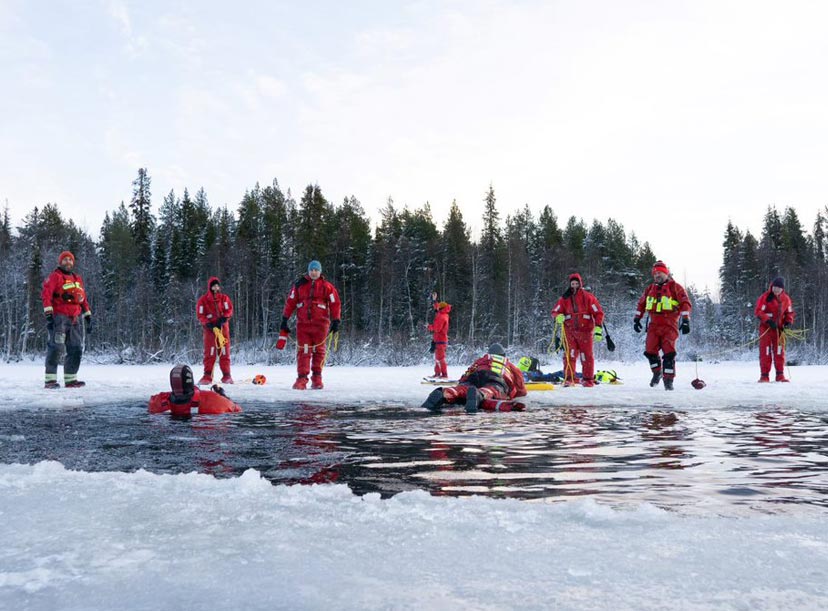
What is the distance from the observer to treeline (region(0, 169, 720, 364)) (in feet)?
139

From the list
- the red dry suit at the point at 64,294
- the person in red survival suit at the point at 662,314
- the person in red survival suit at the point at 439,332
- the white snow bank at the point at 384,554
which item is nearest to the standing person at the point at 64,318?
the red dry suit at the point at 64,294

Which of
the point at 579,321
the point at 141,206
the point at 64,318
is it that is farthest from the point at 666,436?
the point at 141,206

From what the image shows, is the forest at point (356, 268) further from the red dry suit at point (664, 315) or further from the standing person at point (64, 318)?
the standing person at point (64, 318)

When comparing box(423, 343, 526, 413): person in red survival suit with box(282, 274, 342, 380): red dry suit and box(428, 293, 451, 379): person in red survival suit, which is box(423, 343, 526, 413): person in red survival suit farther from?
box(428, 293, 451, 379): person in red survival suit

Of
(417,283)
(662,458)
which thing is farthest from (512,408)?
(417,283)

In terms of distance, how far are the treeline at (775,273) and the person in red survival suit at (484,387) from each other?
3663 cm

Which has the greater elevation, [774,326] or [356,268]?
[356,268]

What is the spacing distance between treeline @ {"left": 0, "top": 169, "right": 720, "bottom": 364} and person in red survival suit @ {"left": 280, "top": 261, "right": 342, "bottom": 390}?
2730 centimetres

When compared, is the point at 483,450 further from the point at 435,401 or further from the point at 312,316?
the point at 312,316

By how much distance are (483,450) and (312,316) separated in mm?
6362

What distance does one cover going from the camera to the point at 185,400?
6328 mm

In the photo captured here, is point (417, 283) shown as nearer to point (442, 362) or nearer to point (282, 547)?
point (442, 362)

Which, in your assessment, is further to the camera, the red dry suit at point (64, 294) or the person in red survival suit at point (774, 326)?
the person in red survival suit at point (774, 326)

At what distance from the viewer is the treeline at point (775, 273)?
44.3 metres
